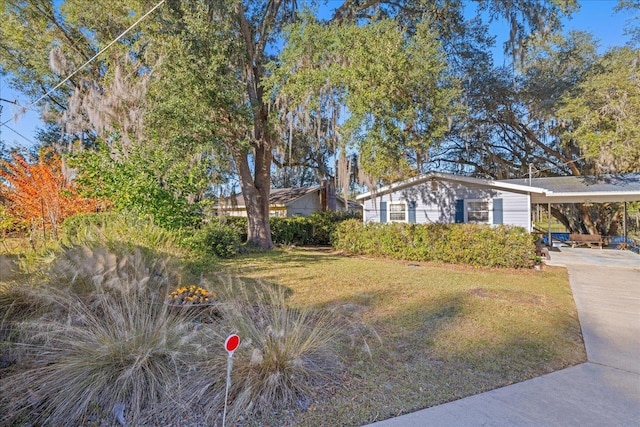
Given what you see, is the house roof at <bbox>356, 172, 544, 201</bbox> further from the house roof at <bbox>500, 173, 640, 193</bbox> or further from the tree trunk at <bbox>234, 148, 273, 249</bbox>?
the tree trunk at <bbox>234, 148, 273, 249</bbox>

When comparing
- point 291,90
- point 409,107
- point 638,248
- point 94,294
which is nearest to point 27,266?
point 94,294

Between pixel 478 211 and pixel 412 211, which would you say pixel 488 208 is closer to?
pixel 478 211

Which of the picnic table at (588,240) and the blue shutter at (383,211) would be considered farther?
the blue shutter at (383,211)

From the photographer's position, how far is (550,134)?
16797 millimetres

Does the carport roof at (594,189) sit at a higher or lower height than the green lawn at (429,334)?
higher

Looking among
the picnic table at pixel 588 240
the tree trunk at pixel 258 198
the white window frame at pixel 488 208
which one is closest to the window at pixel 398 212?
the white window frame at pixel 488 208

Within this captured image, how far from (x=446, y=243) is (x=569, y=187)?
6637 millimetres

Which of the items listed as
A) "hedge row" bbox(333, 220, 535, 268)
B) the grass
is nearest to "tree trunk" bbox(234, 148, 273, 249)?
"hedge row" bbox(333, 220, 535, 268)

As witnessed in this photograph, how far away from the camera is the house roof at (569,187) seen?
11.8m

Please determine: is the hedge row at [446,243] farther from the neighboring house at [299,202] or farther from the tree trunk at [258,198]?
the neighboring house at [299,202]

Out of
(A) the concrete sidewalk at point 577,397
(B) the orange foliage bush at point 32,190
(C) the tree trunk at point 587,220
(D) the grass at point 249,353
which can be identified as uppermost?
(B) the orange foliage bush at point 32,190

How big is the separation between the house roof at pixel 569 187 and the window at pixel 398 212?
2.29ft

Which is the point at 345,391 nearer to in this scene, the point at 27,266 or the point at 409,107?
the point at 27,266

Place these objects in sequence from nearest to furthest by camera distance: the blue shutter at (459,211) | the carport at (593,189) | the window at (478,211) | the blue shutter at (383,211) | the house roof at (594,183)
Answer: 1. the carport at (593,189)
2. the house roof at (594,183)
3. the window at (478,211)
4. the blue shutter at (459,211)
5. the blue shutter at (383,211)
